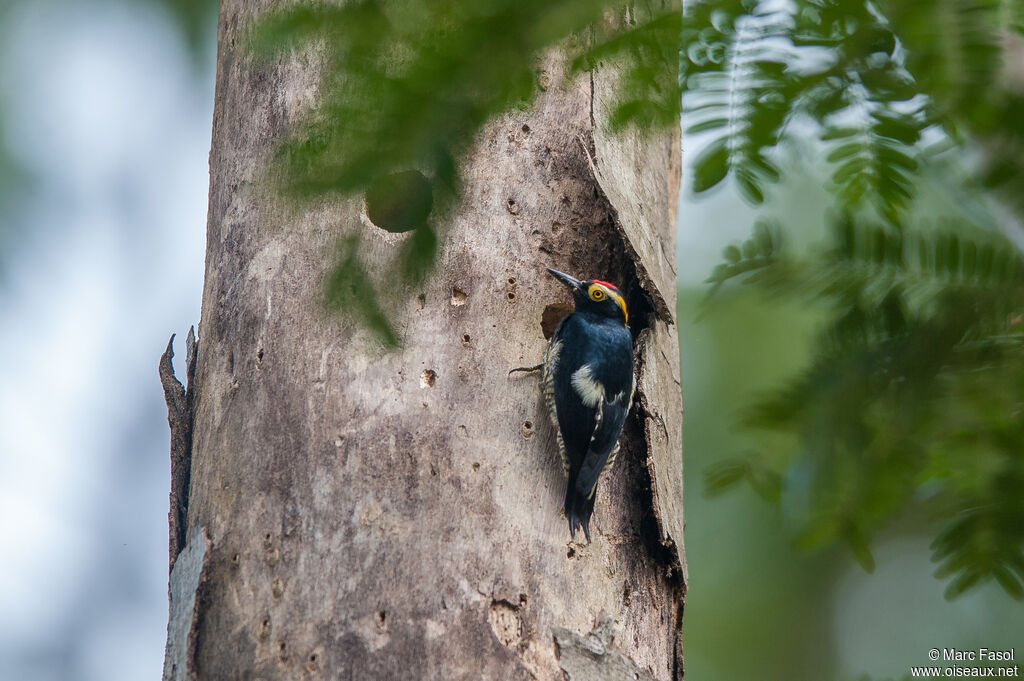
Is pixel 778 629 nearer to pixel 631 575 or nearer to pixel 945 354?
pixel 631 575

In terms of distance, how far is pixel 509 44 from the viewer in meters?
1.27

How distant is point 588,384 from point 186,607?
1.26 meters

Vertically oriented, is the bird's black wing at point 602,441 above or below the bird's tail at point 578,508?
above

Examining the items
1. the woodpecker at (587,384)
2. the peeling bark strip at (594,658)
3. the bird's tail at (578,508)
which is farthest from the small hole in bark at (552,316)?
the peeling bark strip at (594,658)

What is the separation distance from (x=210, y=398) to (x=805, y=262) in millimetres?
2057

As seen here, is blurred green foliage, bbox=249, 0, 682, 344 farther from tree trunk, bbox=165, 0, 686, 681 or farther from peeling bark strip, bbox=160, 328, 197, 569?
peeling bark strip, bbox=160, 328, 197, 569

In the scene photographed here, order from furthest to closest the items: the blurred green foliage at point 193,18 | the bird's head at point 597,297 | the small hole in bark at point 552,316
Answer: the blurred green foliage at point 193,18 → the small hole in bark at point 552,316 → the bird's head at point 597,297

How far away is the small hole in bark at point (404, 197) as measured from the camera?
1.31 m

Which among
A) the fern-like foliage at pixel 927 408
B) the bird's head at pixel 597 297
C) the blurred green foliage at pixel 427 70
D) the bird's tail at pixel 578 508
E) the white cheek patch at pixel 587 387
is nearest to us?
the fern-like foliage at pixel 927 408

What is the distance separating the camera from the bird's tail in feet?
8.60

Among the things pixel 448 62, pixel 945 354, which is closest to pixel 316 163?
pixel 448 62

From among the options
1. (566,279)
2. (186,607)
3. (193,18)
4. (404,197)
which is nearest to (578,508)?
(566,279)

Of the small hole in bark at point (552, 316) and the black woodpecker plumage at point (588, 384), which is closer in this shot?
the black woodpecker plumage at point (588, 384)

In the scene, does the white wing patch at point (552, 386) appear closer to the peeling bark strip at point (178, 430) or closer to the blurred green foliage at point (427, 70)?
the peeling bark strip at point (178, 430)
